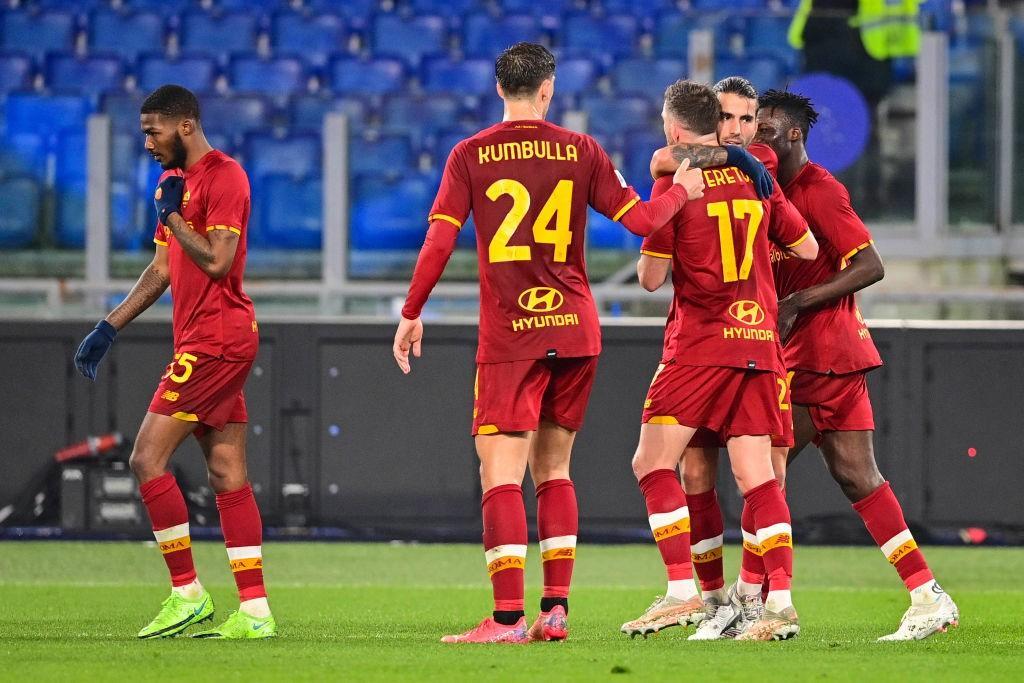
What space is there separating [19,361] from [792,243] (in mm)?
6783

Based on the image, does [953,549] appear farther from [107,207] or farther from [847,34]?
[107,207]

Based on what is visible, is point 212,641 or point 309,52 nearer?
point 212,641

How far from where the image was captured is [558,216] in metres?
5.56

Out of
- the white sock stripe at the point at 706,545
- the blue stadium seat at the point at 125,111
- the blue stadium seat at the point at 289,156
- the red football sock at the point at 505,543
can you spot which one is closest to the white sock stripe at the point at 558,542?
the red football sock at the point at 505,543

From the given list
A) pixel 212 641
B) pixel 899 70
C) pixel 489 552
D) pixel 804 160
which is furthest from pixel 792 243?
pixel 899 70

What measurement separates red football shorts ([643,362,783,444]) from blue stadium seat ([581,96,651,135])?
6.06 m

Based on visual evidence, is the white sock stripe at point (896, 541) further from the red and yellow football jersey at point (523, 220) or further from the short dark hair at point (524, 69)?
the short dark hair at point (524, 69)

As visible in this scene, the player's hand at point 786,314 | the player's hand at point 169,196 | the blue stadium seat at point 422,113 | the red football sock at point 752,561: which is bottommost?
the red football sock at point 752,561

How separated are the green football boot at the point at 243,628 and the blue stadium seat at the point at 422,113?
22.9ft

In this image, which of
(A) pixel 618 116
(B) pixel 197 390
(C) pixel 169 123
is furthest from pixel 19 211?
(B) pixel 197 390

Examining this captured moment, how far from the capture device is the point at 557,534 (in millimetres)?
5637

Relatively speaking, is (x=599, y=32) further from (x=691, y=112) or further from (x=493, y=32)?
(x=691, y=112)

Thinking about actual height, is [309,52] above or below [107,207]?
above

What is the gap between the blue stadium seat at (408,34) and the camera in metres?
15.8
